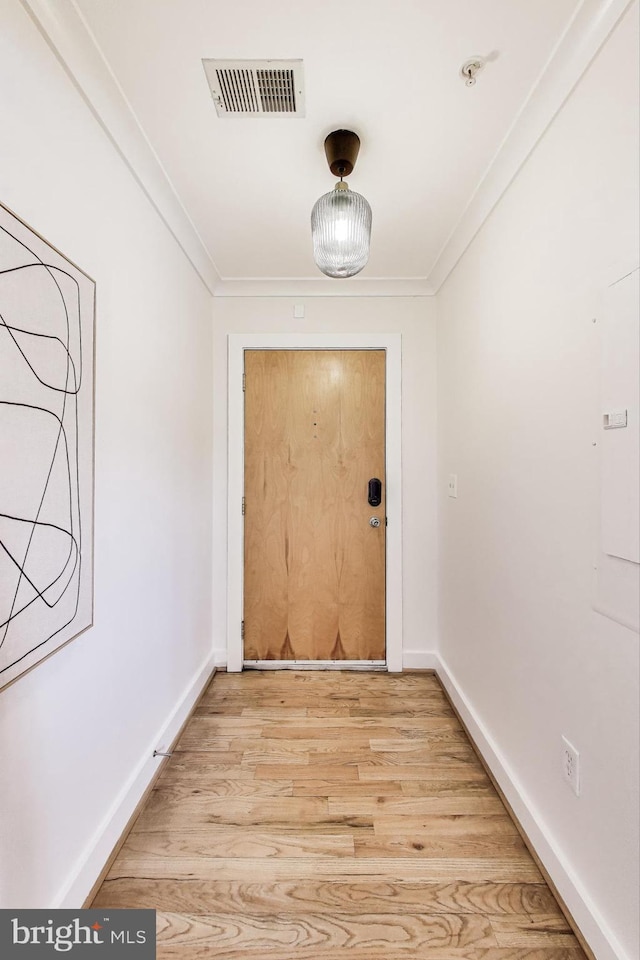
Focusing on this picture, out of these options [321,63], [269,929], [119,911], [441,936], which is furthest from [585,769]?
[321,63]

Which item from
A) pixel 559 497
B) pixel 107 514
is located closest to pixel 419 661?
pixel 559 497

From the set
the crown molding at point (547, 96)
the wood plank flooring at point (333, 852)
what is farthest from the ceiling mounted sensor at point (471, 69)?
the wood plank flooring at point (333, 852)

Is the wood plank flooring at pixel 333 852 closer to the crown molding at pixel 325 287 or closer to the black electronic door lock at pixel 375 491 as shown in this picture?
the black electronic door lock at pixel 375 491

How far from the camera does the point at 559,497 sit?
1.33 m

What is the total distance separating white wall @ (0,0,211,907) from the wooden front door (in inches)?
21.0

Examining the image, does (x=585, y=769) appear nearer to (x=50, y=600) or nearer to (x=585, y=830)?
(x=585, y=830)

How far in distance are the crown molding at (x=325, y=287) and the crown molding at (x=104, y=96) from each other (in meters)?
0.66

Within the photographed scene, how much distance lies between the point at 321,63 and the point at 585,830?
88.8 inches

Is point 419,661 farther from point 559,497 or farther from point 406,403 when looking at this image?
point 559,497

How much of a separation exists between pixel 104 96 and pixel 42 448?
111cm

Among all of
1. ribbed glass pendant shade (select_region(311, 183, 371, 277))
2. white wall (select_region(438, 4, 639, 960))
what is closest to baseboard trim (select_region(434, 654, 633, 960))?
white wall (select_region(438, 4, 639, 960))

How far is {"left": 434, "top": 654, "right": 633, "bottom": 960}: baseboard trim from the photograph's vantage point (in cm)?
110

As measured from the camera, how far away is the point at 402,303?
2.74 metres

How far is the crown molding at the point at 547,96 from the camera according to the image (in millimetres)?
1086
